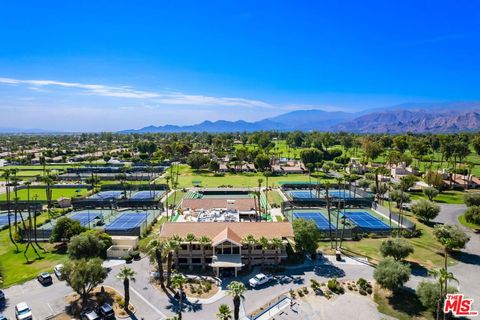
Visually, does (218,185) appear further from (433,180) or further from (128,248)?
(433,180)

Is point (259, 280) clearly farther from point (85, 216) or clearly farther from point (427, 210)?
point (85, 216)

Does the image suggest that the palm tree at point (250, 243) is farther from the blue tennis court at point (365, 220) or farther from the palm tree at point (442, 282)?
the blue tennis court at point (365, 220)

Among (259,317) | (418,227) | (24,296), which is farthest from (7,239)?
(418,227)

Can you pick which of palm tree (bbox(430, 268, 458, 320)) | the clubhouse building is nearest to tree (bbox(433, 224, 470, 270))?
palm tree (bbox(430, 268, 458, 320))

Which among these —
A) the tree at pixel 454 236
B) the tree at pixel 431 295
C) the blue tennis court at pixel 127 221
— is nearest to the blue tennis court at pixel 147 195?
the blue tennis court at pixel 127 221

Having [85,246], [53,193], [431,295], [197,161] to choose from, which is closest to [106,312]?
[85,246]
